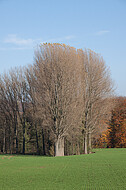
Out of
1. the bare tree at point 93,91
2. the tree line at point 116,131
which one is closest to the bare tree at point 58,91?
the bare tree at point 93,91

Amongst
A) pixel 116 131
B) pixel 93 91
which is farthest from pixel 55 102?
pixel 116 131

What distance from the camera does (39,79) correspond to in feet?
98.0

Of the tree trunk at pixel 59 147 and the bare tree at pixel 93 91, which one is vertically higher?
the bare tree at pixel 93 91

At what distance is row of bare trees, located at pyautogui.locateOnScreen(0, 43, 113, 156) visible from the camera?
29.5 metres

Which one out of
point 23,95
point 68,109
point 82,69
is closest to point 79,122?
point 68,109

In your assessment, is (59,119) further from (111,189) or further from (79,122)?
(111,189)

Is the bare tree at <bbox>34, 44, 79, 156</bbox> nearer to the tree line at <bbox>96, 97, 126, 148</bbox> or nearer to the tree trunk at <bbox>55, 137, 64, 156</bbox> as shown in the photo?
the tree trunk at <bbox>55, 137, 64, 156</bbox>

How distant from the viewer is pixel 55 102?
29.7 metres

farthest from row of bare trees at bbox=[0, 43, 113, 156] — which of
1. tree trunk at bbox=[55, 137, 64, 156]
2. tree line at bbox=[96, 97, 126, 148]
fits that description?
tree line at bbox=[96, 97, 126, 148]

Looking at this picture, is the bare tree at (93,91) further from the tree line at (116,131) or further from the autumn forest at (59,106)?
the tree line at (116,131)

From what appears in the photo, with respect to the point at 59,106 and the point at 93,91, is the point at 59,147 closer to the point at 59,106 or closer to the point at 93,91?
the point at 59,106

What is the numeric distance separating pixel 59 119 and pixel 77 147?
19.4ft

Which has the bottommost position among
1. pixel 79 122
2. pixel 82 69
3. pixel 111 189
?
pixel 111 189

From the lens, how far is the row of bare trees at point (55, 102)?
2953 cm
